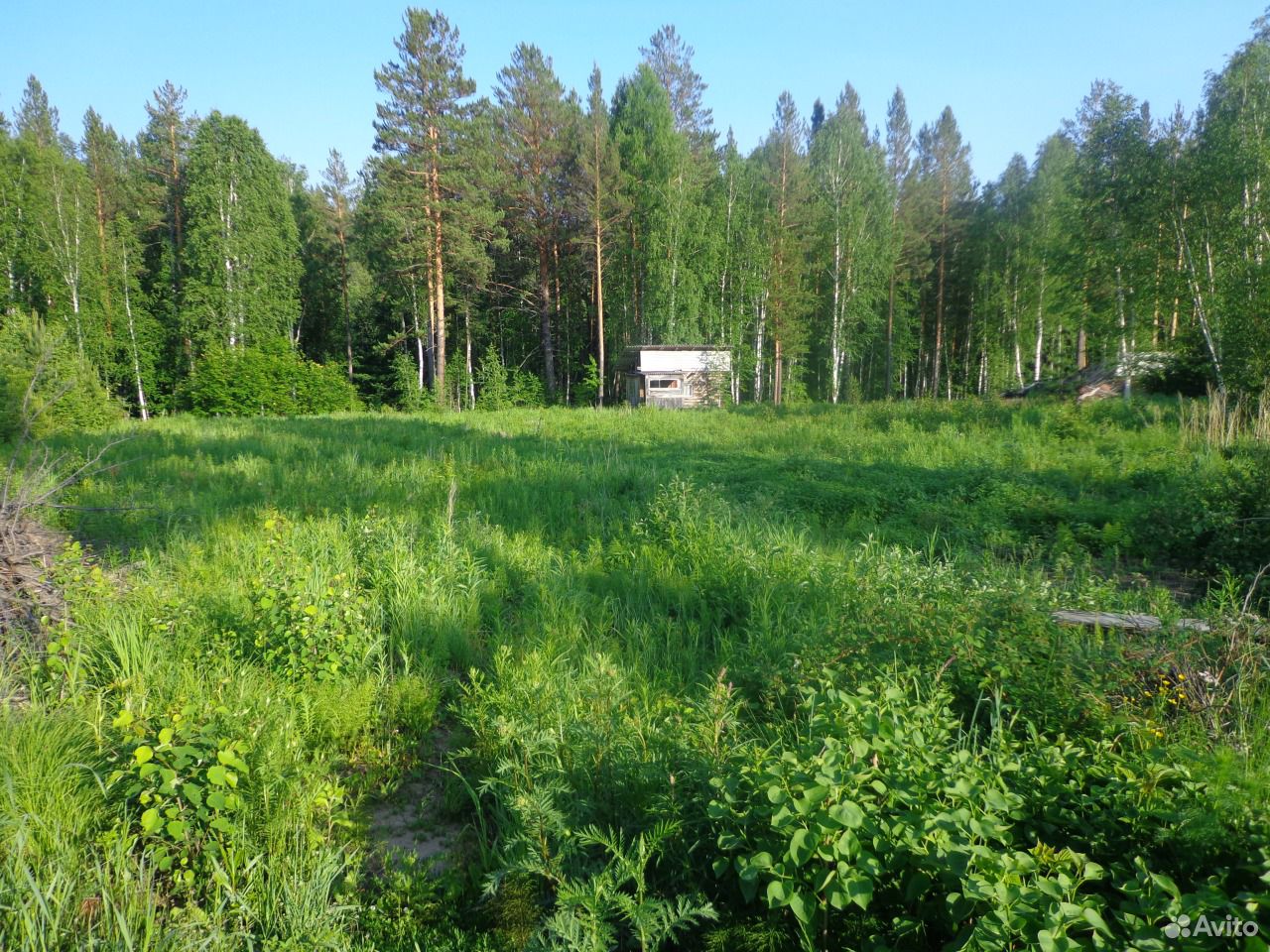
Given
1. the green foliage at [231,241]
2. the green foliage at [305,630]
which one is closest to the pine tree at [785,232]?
the green foliage at [231,241]

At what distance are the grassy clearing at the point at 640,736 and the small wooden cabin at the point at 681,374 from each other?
81.1ft

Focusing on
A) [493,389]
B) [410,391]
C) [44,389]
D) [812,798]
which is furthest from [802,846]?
[493,389]

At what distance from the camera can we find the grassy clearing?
2.19 metres

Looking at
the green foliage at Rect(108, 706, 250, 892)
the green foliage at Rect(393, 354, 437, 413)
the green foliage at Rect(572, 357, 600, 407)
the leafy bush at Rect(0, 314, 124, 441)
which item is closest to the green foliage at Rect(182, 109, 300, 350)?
the green foliage at Rect(393, 354, 437, 413)

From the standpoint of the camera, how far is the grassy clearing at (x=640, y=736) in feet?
7.17

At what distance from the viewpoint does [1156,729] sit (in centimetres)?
261

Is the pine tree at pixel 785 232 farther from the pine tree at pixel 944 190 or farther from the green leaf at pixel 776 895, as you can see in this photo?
the green leaf at pixel 776 895

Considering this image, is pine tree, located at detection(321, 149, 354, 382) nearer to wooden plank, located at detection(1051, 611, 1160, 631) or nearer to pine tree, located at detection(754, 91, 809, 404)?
pine tree, located at detection(754, 91, 809, 404)

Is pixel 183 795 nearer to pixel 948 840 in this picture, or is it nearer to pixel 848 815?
pixel 848 815

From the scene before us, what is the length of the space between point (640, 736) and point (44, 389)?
21.0m

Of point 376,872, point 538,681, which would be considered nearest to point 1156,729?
point 538,681

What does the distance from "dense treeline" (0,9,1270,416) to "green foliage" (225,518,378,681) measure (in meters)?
25.6

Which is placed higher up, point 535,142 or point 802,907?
point 535,142

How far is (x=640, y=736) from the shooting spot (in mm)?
3162
